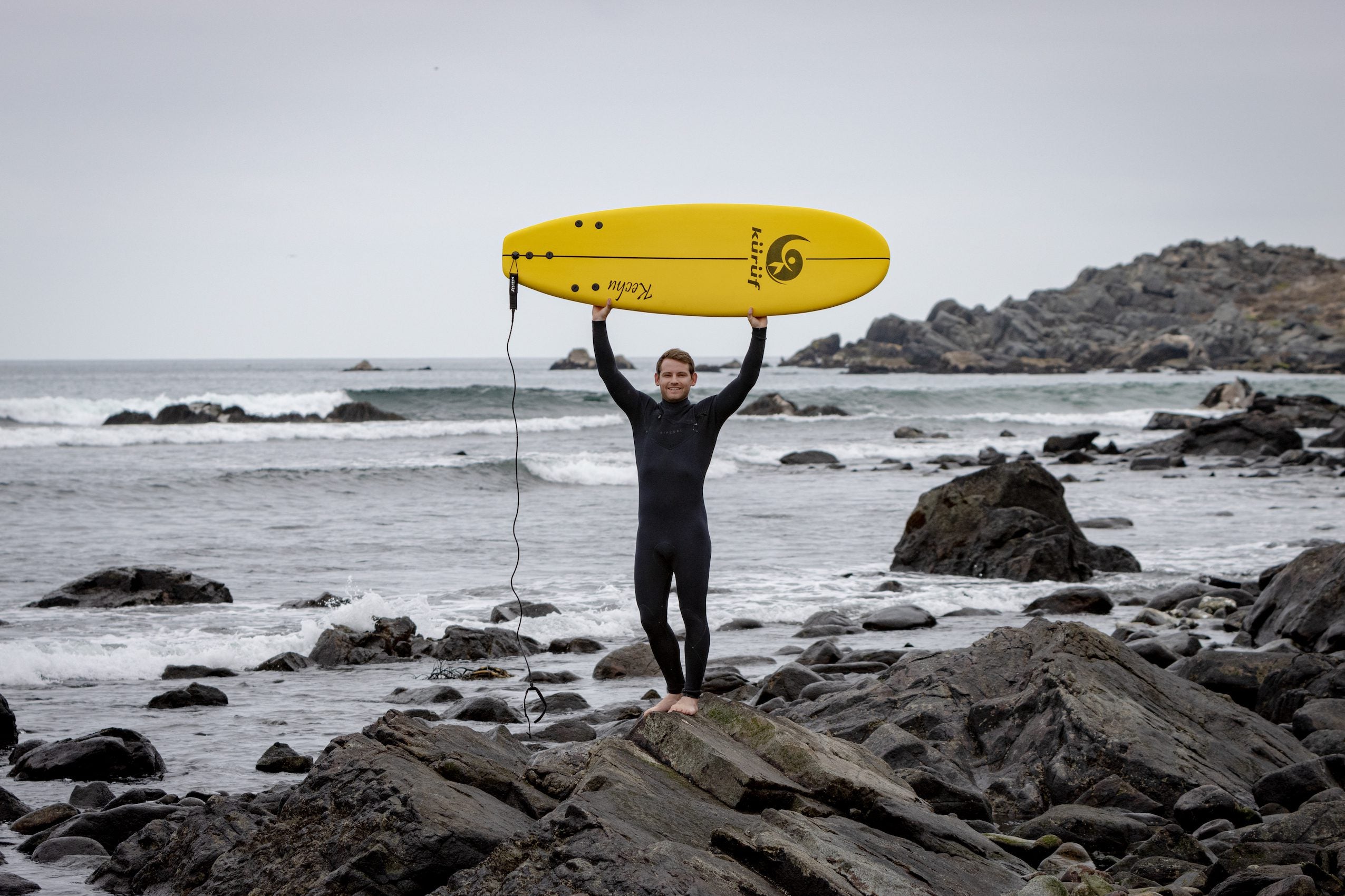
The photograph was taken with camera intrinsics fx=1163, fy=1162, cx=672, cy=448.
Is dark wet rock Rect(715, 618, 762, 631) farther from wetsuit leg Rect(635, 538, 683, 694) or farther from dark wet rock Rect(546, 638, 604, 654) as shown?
wetsuit leg Rect(635, 538, 683, 694)

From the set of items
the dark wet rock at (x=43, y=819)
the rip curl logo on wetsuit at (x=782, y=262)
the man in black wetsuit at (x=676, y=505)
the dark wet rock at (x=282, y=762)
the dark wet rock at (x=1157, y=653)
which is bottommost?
the dark wet rock at (x=282, y=762)

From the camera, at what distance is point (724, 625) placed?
11.7m

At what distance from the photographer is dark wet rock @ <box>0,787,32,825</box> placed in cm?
583

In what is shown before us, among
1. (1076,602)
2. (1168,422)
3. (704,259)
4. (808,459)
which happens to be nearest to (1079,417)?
(1168,422)

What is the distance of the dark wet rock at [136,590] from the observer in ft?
40.1

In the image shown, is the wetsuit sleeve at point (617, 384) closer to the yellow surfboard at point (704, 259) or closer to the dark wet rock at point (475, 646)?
the yellow surfboard at point (704, 259)

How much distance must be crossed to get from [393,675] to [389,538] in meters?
8.23

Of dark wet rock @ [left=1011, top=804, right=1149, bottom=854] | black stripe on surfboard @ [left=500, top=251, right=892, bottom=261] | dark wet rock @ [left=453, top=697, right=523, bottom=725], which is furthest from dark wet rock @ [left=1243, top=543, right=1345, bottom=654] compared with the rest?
dark wet rock @ [left=453, top=697, right=523, bottom=725]

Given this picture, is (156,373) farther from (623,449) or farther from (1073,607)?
(1073,607)

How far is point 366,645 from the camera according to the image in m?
10.6

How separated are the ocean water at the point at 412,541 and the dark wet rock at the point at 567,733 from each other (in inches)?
55.2

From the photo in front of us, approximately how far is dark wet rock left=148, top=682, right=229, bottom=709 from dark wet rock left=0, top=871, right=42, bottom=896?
11.9ft

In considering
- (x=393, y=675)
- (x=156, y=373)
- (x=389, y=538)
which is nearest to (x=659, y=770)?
(x=393, y=675)

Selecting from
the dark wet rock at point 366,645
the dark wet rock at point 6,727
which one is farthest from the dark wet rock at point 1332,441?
the dark wet rock at point 6,727
